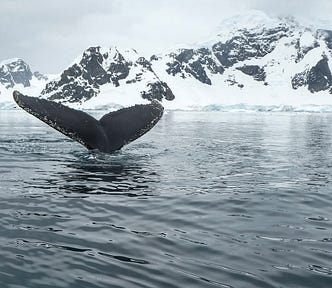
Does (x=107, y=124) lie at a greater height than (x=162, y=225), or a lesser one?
greater

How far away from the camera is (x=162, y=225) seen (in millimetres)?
6809

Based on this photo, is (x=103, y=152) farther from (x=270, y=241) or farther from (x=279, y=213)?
(x=270, y=241)

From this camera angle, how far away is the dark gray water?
193 inches

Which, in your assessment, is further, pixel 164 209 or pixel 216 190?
pixel 216 190

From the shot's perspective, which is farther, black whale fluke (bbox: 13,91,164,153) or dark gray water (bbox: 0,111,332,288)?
black whale fluke (bbox: 13,91,164,153)

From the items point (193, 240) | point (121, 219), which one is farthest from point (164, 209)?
point (193, 240)

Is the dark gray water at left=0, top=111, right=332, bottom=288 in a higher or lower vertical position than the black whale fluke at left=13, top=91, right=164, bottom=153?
lower

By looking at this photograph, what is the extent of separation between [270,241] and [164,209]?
2125mm

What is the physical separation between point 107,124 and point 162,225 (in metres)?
5.35

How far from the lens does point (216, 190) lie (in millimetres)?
9344

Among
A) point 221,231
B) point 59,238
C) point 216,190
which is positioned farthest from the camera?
point 216,190

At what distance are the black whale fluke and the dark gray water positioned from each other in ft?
2.18

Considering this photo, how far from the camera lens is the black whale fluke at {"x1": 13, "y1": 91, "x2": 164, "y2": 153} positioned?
10.8 m

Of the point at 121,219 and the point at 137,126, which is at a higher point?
the point at 137,126
